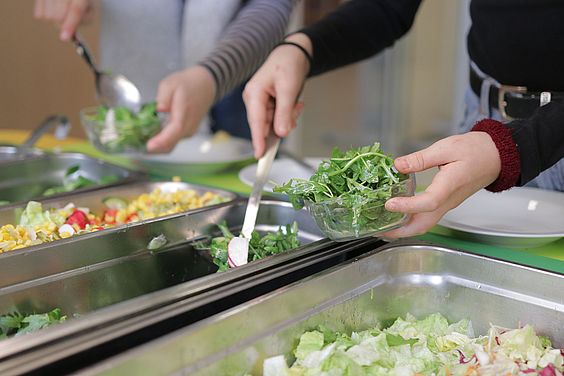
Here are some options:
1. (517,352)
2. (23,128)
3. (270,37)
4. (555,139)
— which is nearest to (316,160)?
(270,37)

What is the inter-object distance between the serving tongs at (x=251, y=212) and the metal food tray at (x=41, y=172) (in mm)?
543

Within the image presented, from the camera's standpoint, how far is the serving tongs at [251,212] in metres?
1.17

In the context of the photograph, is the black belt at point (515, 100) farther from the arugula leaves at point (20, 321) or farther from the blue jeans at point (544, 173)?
the arugula leaves at point (20, 321)

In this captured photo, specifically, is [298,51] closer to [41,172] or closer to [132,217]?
[132,217]

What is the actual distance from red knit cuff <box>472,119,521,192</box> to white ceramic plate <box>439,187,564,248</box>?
22 centimetres

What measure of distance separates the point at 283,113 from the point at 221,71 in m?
0.69

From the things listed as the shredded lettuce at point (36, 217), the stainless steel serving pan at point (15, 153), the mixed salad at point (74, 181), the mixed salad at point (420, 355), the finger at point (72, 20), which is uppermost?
the finger at point (72, 20)

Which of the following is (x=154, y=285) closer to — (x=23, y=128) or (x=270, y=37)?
(x=270, y=37)

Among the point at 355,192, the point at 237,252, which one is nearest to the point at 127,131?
the point at 237,252

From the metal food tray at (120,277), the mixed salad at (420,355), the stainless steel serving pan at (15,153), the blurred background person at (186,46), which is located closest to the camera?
the metal food tray at (120,277)

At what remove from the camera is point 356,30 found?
177 centimetres

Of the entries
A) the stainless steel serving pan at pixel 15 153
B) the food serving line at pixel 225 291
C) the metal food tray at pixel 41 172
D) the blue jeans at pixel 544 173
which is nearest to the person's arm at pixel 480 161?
the food serving line at pixel 225 291

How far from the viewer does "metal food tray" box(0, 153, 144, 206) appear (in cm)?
194

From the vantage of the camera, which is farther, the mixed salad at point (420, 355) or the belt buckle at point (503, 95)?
the belt buckle at point (503, 95)
